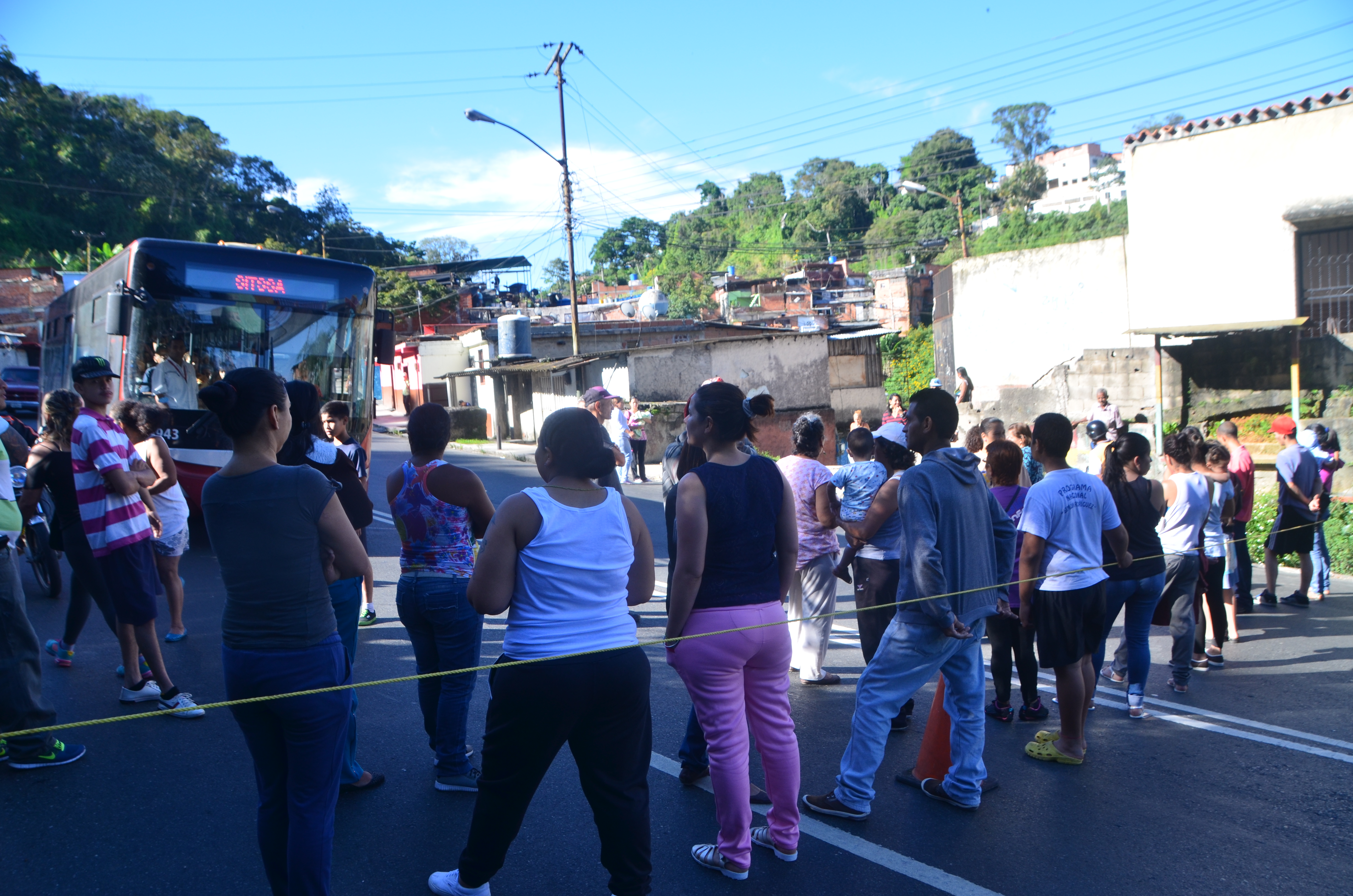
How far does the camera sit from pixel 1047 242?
119 ft

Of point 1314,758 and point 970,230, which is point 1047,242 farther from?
point 1314,758

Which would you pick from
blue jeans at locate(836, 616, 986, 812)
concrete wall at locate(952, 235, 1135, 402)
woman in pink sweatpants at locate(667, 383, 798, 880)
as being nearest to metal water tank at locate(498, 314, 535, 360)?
concrete wall at locate(952, 235, 1135, 402)

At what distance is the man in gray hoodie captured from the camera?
382 cm

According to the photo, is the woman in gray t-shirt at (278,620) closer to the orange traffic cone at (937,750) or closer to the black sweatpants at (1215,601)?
the orange traffic cone at (937,750)

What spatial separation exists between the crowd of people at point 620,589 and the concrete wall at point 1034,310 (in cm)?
1453

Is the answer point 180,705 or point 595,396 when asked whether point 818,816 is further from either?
point 595,396

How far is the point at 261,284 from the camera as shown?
10.2 meters

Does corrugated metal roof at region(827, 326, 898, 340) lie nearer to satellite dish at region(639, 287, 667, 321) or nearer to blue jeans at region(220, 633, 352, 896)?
satellite dish at region(639, 287, 667, 321)

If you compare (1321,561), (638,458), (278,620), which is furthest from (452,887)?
(638,458)

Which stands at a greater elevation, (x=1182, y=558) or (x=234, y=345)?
(x=234, y=345)

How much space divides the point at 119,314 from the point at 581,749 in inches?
341

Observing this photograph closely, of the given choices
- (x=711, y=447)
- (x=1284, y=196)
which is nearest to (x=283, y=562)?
(x=711, y=447)

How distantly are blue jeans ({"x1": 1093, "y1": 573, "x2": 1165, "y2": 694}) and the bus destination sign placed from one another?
9169mm

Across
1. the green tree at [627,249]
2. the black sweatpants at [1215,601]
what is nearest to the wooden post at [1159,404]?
the black sweatpants at [1215,601]
